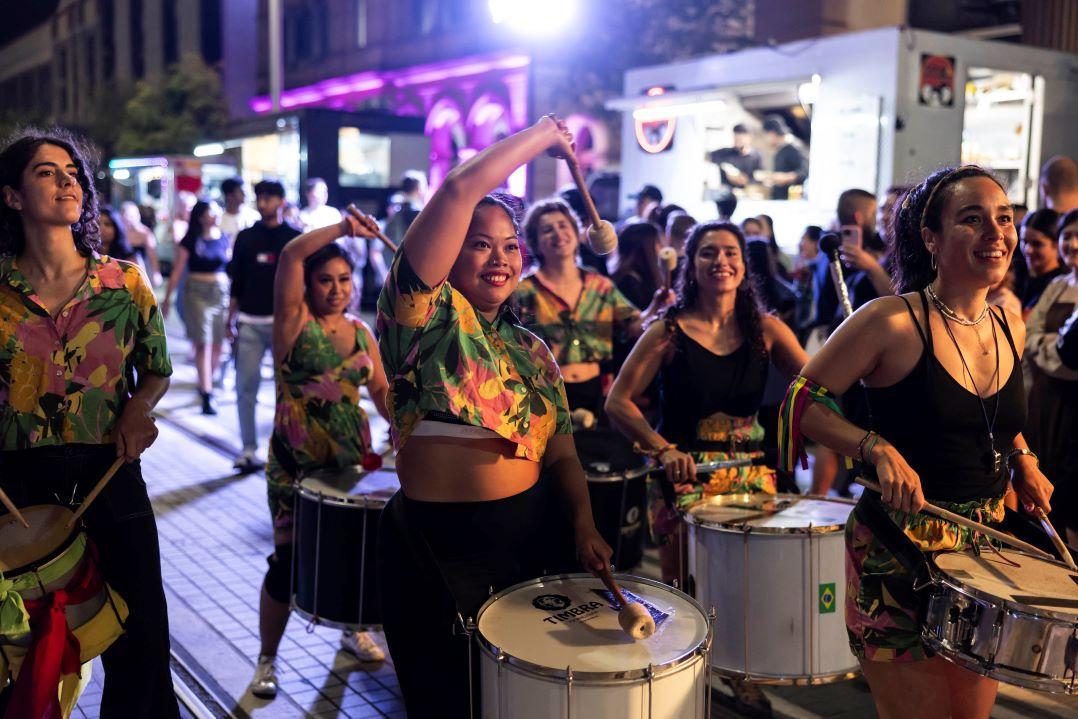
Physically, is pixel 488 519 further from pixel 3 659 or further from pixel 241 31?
pixel 241 31

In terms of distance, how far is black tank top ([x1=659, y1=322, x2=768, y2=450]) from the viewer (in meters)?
4.45

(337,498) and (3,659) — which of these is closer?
(3,659)

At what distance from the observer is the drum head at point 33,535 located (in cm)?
303

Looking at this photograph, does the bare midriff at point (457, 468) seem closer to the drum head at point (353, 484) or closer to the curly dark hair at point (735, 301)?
the drum head at point (353, 484)

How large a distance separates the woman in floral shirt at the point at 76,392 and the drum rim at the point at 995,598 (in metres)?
2.23

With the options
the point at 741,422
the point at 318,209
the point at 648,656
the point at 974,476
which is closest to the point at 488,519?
the point at 648,656

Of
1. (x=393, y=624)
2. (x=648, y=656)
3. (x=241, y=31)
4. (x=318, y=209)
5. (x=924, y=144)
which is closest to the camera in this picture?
(x=648, y=656)

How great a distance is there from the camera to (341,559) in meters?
4.28

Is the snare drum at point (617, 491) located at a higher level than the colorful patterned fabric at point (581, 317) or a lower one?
lower

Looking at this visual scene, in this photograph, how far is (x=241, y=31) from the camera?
37.3m

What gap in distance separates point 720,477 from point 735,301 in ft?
2.57

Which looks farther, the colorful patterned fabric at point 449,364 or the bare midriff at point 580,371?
the bare midriff at point 580,371

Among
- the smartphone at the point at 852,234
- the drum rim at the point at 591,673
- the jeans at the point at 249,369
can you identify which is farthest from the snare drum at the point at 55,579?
the jeans at the point at 249,369

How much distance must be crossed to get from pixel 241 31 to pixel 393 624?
37.5m
